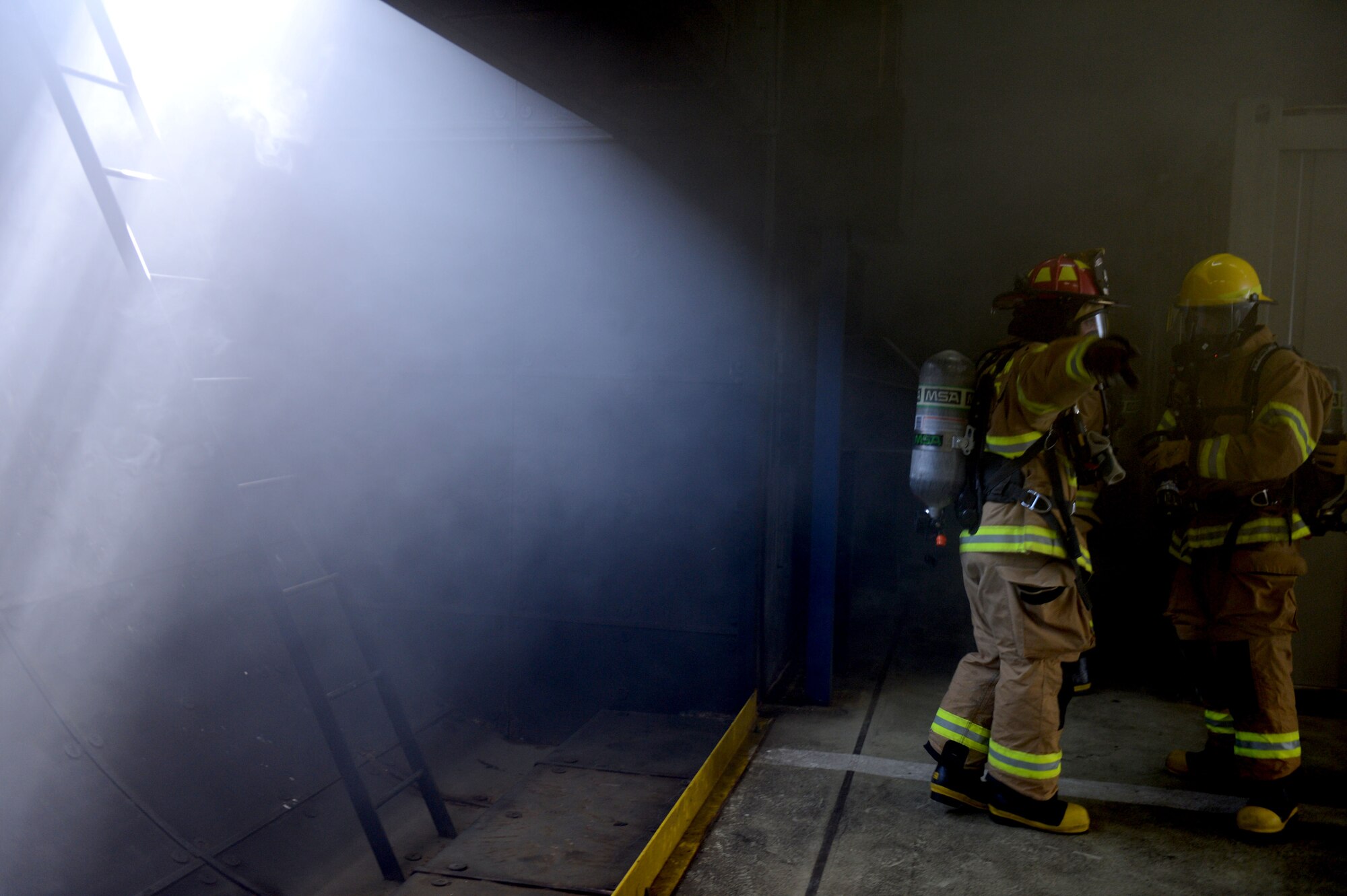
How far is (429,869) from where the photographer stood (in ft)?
10.2

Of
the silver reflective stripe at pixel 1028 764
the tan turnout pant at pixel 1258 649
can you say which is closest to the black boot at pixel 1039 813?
the silver reflective stripe at pixel 1028 764

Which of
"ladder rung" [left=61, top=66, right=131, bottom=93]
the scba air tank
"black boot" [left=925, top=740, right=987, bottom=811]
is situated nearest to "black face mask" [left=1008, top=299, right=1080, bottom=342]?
the scba air tank


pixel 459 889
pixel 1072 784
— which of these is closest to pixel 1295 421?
pixel 1072 784

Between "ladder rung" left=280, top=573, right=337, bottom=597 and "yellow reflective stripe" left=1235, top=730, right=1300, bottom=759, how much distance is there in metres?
3.31

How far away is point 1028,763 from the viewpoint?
10.1 ft

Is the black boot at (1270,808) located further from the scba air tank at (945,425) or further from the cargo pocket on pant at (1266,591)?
the scba air tank at (945,425)

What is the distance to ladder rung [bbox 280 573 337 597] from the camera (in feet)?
10.2

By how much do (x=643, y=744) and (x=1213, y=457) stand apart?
Answer: 2.62 metres

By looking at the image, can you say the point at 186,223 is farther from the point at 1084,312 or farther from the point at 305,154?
the point at 1084,312

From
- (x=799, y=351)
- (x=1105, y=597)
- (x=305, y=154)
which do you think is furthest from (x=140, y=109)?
(x=1105, y=597)

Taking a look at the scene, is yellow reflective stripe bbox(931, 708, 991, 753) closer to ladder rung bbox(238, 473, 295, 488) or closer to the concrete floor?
the concrete floor

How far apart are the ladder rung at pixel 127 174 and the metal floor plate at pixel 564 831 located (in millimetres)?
2570

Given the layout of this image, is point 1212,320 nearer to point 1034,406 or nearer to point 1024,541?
point 1034,406

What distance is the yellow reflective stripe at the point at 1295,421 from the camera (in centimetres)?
306
